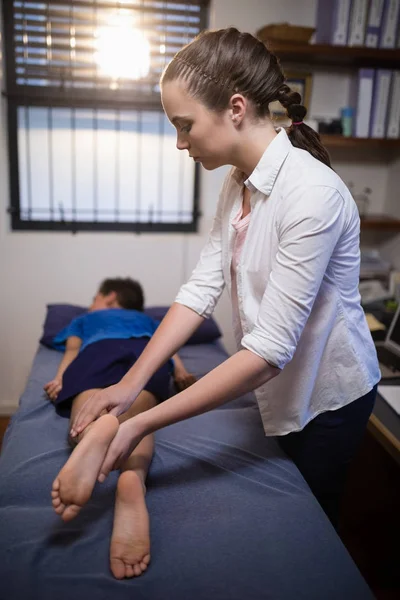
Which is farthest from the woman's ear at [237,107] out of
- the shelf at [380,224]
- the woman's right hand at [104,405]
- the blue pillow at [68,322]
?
the shelf at [380,224]

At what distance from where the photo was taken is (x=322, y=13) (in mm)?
2607

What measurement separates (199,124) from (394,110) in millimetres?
1787

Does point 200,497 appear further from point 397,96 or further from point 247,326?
point 397,96

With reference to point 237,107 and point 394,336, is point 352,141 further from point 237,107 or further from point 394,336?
point 237,107

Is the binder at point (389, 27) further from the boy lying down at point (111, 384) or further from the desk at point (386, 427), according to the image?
the desk at point (386, 427)

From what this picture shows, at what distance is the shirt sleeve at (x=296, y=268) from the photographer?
3.33 feet

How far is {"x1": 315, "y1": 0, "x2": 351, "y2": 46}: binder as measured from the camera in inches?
96.0

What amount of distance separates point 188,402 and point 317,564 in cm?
37

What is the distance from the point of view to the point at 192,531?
1076 mm

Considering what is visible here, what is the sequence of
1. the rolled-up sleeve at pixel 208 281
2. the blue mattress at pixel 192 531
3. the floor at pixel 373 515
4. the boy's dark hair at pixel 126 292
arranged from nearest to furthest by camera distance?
the blue mattress at pixel 192 531
the rolled-up sleeve at pixel 208 281
the floor at pixel 373 515
the boy's dark hair at pixel 126 292

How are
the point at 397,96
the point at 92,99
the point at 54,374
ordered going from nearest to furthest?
the point at 54,374 < the point at 397,96 < the point at 92,99

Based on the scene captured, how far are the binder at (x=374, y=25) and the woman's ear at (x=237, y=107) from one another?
5.66ft

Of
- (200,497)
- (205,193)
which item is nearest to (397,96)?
(205,193)

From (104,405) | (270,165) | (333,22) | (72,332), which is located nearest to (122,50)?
(333,22)
